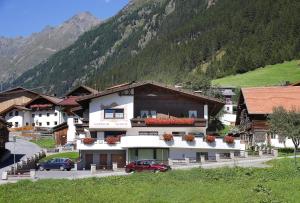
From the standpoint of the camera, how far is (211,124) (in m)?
81.1

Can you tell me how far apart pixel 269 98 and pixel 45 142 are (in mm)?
37313

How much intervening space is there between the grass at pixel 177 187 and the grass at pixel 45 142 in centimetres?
4293

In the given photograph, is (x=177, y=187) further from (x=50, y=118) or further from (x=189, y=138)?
(x=50, y=118)

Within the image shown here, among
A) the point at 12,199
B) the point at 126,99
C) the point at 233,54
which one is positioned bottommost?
the point at 12,199

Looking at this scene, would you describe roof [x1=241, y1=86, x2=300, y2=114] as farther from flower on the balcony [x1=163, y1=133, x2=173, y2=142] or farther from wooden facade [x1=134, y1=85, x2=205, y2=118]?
flower on the balcony [x1=163, y1=133, x2=173, y2=142]

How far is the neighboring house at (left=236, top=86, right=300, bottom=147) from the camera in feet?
196

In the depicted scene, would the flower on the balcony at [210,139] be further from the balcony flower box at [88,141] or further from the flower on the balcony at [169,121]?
the balcony flower box at [88,141]

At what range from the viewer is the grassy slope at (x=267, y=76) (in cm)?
13200

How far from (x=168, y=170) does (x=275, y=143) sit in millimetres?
23428

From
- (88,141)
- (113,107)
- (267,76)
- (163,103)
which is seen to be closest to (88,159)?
(88,141)

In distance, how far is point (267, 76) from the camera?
139m

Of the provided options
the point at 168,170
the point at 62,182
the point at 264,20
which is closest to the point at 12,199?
the point at 62,182

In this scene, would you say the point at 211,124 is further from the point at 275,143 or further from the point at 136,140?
the point at 136,140

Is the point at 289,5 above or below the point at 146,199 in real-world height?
above
